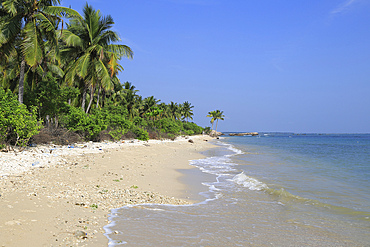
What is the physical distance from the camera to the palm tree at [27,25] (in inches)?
578

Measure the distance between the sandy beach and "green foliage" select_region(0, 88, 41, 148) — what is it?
211cm

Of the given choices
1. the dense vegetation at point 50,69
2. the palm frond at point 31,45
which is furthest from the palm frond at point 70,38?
the palm frond at point 31,45

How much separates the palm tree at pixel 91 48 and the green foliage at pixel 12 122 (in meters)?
10.0

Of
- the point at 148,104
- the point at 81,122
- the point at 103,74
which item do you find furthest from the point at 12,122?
the point at 148,104

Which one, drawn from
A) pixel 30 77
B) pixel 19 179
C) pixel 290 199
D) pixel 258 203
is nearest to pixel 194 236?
pixel 258 203

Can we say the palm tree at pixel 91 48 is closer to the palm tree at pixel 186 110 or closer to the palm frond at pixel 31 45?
the palm frond at pixel 31 45

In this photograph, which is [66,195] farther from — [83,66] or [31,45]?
[83,66]

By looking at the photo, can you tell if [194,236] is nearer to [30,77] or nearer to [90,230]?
[90,230]

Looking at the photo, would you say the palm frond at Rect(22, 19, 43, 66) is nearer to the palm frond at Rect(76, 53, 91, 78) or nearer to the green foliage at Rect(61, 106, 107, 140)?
the green foliage at Rect(61, 106, 107, 140)

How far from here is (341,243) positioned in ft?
16.8

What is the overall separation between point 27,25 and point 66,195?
13425 millimetres

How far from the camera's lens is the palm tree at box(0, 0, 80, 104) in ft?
48.2

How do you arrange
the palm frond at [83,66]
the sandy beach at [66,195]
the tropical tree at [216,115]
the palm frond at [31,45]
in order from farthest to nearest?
the tropical tree at [216,115]
the palm frond at [83,66]
the palm frond at [31,45]
the sandy beach at [66,195]

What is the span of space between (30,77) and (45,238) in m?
25.0
